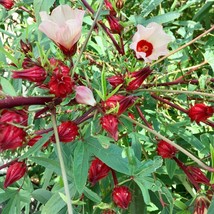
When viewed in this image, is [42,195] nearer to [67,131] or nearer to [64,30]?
[67,131]

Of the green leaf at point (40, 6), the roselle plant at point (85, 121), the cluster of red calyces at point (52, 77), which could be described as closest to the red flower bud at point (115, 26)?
the roselle plant at point (85, 121)

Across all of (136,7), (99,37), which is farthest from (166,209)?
(136,7)

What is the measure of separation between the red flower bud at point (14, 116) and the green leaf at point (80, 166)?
3.9 inches

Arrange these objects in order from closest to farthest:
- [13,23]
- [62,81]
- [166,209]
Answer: [62,81], [166,209], [13,23]

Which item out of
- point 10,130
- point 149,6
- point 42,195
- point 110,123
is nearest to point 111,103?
point 110,123

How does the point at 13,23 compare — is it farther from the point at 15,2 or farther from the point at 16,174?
the point at 16,174

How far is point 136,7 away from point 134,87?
2.47 ft

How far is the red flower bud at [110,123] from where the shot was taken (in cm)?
65

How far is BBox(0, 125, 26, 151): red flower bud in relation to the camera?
63 cm

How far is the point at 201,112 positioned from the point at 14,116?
1.09 ft

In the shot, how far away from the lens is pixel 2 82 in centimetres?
70

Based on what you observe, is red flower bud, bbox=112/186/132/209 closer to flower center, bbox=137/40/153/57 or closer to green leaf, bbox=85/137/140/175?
green leaf, bbox=85/137/140/175

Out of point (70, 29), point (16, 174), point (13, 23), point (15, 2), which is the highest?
point (70, 29)

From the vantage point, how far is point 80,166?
0.71m
